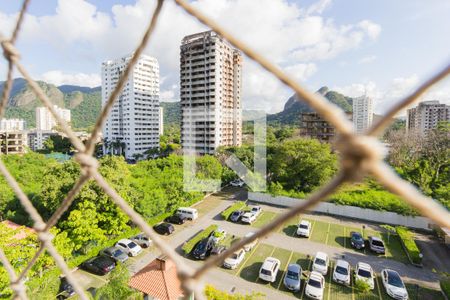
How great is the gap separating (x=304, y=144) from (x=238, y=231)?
618 cm

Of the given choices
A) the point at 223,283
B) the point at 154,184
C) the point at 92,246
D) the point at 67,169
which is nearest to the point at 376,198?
the point at 223,283

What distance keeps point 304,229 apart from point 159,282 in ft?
18.7

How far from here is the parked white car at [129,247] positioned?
7.83m

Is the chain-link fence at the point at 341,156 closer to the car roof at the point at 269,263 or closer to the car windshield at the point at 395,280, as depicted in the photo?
the car roof at the point at 269,263

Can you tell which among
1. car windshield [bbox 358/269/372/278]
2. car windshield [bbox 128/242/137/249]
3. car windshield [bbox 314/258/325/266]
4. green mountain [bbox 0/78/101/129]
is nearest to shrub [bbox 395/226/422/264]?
car windshield [bbox 358/269/372/278]

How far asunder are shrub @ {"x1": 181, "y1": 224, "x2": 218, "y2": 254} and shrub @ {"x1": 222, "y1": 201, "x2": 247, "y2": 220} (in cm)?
85

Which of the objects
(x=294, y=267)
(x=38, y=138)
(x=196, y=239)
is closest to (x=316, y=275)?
(x=294, y=267)

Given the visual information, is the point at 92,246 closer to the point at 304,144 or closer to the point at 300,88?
the point at 300,88

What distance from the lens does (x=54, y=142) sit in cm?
3475

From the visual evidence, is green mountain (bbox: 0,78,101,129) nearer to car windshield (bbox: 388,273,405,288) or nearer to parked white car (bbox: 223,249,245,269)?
parked white car (bbox: 223,249,245,269)

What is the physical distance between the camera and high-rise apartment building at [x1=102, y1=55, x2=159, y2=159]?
103 feet

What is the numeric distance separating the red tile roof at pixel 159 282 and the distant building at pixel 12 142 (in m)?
30.0

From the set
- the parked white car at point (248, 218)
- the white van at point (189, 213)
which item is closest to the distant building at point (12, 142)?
the white van at point (189, 213)

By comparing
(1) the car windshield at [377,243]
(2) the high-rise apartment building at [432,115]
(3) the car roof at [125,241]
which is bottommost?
(3) the car roof at [125,241]
